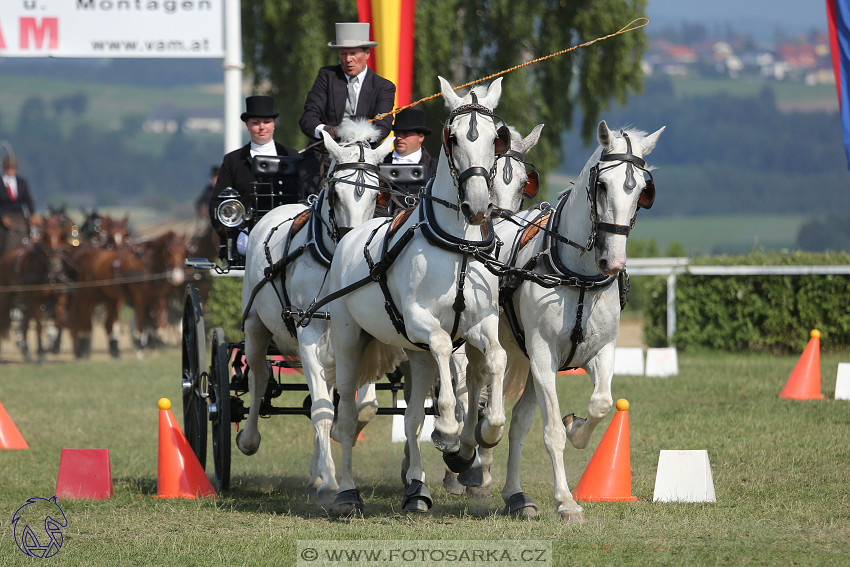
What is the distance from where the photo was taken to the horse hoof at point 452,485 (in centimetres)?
798

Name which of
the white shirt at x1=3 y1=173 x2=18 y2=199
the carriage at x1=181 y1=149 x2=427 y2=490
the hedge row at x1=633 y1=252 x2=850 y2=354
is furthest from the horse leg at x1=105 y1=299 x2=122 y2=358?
the carriage at x1=181 y1=149 x2=427 y2=490

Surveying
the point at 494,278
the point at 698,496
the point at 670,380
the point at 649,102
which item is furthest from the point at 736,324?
the point at 649,102

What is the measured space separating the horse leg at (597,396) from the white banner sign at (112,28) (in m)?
10.2

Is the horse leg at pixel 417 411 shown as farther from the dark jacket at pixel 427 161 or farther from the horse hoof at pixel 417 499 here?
the dark jacket at pixel 427 161

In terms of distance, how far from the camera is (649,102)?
134 m

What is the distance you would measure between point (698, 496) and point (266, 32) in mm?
16586

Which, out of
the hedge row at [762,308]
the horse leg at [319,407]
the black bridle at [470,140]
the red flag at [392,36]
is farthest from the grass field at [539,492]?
the red flag at [392,36]

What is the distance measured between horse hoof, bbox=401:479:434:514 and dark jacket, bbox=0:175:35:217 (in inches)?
669

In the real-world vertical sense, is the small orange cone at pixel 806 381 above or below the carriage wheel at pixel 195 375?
below

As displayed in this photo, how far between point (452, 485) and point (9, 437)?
15.3 ft

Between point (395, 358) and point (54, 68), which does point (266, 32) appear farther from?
point (54, 68)

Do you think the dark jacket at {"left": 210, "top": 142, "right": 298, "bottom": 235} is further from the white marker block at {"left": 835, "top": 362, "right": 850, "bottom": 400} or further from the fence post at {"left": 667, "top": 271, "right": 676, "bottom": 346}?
the fence post at {"left": 667, "top": 271, "right": 676, "bottom": 346}

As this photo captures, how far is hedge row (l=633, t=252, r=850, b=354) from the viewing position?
14.7m

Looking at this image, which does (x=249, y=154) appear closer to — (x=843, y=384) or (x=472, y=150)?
(x=472, y=150)
